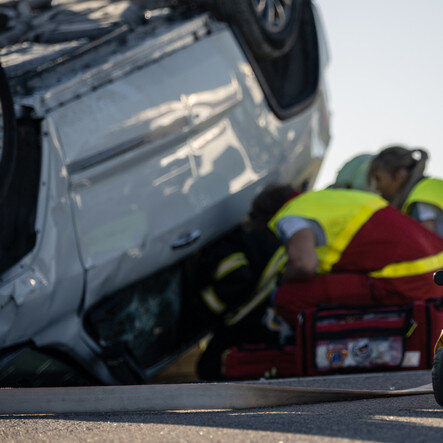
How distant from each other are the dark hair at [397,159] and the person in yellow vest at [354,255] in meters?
0.71

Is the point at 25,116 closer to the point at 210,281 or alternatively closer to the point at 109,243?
the point at 109,243

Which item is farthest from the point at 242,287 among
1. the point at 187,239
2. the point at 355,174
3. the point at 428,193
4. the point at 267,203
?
the point at 355,174

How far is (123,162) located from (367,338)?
4.43ft

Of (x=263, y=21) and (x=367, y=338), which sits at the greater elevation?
(x=263, y=21)

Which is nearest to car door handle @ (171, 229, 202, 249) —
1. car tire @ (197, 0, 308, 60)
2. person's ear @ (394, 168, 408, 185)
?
car tire @ (197, 0, 308, 60)

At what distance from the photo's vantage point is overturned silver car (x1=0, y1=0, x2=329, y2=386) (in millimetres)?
3289

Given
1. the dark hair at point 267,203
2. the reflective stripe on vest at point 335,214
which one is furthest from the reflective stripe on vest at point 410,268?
the dark hair at point 267,203

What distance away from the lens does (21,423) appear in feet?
8.29

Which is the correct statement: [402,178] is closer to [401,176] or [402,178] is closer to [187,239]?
[401,176]

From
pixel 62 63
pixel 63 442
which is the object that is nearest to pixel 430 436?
pixel 63 442

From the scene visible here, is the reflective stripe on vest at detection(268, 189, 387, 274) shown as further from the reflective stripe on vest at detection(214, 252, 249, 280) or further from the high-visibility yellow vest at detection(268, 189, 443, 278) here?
the reflective stripe on vest at detection(214, 252, 249, 280)

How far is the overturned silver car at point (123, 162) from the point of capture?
129 inches

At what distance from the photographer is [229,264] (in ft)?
14.2

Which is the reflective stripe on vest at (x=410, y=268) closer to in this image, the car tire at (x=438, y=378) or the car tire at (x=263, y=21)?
the car tire at (x=263, y=21)
